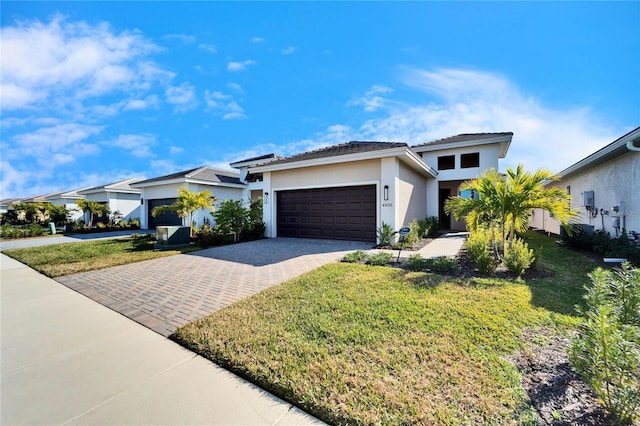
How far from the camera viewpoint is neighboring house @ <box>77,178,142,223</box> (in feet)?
74.5

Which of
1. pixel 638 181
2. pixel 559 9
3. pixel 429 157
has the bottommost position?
pixel 638 181

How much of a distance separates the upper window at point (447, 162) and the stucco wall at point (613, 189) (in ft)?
20.7

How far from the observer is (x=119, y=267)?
297 inches

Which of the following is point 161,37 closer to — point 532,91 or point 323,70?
point 323,70

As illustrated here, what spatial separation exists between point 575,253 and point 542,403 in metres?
9.98

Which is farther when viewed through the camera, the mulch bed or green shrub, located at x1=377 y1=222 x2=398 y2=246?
green shrub, located at x1=377 y1=222 x2=398 y2=246

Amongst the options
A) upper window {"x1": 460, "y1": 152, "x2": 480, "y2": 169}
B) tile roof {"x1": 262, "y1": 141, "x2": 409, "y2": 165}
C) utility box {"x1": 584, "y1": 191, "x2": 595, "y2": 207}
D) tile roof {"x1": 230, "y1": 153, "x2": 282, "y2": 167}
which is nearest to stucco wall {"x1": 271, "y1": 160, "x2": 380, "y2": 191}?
tile roof {"x1": 262, "y1": 141, "x2": 409, "y2": 165}

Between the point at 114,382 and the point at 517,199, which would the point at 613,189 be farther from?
the point at 114,382

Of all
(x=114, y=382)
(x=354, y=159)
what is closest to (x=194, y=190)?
(x=354, y=159)

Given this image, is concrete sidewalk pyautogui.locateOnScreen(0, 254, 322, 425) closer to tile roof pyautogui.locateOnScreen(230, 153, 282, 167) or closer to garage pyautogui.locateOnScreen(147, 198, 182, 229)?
garage pyautogui.locateOnScreen(147, 198, 182, 229)

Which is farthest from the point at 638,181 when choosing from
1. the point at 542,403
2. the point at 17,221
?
the point at 17,221

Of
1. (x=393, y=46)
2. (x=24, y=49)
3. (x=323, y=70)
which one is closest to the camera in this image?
(x=24, y=49)

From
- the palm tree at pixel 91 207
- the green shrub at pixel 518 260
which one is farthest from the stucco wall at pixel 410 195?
the palm tree at pixel 91 207

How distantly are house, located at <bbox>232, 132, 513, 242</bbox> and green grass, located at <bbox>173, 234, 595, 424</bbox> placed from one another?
18.8 feet
